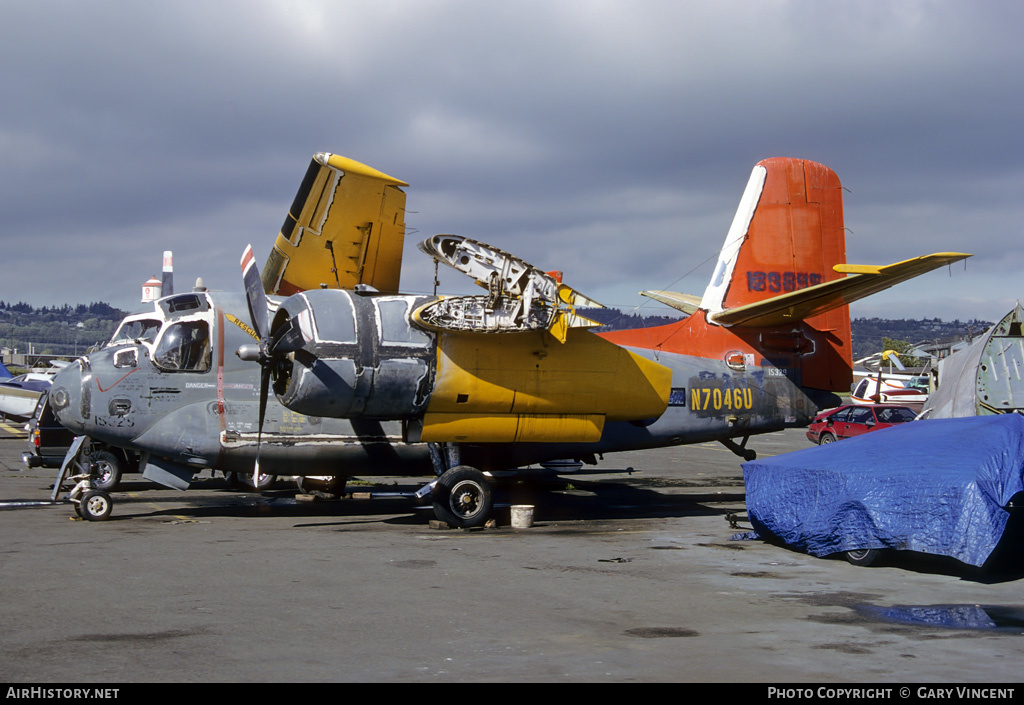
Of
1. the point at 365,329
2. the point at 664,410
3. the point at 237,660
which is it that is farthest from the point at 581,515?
the point at 237,660

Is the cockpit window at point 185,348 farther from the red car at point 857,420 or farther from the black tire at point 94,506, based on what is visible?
the red car at point 857,420

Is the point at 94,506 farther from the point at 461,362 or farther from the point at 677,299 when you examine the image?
the point at 677,299

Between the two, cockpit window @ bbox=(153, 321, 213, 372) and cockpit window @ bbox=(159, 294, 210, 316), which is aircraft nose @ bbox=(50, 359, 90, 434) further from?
cockpit window @ bbox=(159, 294, 210, 316)

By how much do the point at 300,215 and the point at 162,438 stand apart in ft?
16.9

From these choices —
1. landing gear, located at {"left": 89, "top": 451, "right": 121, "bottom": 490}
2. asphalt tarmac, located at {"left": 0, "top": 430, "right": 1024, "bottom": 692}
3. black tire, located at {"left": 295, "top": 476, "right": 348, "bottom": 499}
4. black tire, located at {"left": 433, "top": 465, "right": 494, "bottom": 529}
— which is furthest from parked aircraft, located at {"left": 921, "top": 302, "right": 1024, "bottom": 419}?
landing gear, located at {"left": 89, "top": 451, "right": 121, "bottom": 490}

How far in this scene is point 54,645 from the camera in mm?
7816

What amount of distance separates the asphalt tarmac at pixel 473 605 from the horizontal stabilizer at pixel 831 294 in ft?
14.4

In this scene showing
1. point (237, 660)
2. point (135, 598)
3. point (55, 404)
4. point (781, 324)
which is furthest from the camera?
point (781, 324)

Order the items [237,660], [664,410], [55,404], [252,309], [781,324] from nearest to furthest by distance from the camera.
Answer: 1. [237,660]
2. [252,309]
3. [55,404]
4. [664,410]
5. [781,324]

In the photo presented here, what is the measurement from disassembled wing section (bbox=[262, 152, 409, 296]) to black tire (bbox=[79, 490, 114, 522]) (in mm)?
6245

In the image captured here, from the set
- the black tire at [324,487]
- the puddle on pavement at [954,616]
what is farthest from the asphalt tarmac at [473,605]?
the black tire at [324,487]

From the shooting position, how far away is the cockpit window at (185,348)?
17.1m

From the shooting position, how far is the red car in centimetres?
3575

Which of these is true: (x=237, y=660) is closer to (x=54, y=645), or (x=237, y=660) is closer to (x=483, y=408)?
(x=54, y=645)
